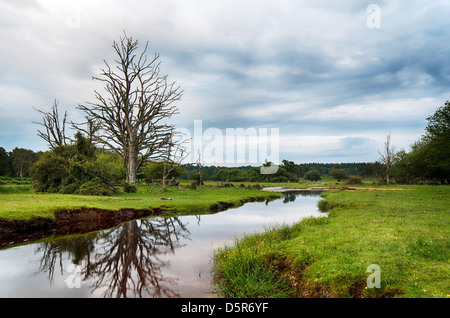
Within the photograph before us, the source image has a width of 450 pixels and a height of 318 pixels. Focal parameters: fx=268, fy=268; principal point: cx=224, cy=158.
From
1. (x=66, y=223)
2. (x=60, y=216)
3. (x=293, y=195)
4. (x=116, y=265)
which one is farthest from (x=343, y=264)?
(x=293, y=195)

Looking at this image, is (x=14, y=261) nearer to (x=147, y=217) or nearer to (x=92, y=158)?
(x=147, y=217)

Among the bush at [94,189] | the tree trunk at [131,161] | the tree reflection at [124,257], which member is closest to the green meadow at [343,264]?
the tree reflection at [124,257]

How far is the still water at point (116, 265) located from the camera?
8.74m

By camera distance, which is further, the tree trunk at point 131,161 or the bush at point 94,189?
the tree trunk at point 131,161

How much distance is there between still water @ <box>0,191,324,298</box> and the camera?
8742 mm

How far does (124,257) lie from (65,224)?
7.90 meters

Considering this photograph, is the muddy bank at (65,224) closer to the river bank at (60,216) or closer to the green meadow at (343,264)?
the river bank at (60,216)

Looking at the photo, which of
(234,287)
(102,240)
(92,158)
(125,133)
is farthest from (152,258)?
(125,133)

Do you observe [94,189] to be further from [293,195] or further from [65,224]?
[293,195]

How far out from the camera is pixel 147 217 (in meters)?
21.9

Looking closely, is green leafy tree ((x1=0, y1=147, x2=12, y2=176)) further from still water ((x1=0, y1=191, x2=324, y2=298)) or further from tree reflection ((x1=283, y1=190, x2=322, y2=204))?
still water ((x1=0, y1=191, x2=324, y2=298))

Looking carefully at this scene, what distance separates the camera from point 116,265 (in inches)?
435

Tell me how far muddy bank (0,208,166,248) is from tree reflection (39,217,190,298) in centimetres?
178

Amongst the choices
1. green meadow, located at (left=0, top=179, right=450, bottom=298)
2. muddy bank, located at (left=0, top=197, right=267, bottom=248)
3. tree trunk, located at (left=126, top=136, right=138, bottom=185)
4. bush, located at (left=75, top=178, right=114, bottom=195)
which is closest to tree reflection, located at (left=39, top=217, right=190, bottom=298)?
muddy bank, located at (left=0, top=197, right=267, bottom=248)
